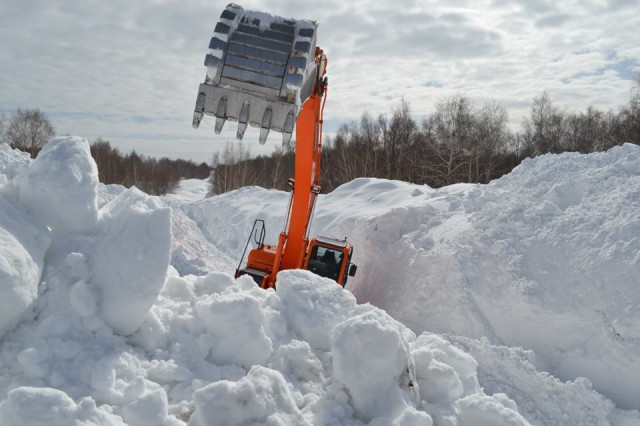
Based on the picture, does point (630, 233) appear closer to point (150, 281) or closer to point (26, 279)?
point (150, 281)

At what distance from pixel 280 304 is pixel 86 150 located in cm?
265

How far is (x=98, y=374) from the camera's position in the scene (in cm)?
386

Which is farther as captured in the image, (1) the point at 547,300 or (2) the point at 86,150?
(1) the point at 547,300

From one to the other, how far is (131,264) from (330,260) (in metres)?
4.77

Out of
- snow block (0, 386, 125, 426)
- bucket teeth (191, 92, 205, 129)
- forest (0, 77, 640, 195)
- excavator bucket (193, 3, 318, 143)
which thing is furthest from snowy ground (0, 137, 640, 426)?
forest (0, 77, 640, 195)

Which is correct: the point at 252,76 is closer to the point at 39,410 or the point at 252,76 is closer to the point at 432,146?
the point at 39,410

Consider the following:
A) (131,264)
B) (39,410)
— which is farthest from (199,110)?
(39,410)

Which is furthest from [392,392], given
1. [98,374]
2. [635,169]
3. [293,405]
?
[635,169]

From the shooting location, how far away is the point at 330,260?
9047mm

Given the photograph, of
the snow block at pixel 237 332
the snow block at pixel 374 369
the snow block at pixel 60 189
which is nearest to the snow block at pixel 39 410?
the snow block at pixel 237 332

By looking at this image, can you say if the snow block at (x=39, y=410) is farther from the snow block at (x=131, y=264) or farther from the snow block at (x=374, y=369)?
the snow block at (x=374, y=369)

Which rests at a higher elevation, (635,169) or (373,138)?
(373,138)

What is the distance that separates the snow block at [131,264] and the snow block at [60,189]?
31 cm

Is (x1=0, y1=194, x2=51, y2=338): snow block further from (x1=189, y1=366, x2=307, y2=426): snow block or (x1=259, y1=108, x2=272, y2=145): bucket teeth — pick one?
(x1=259, y1=108, x2=272, y2=145): bucket teeth
